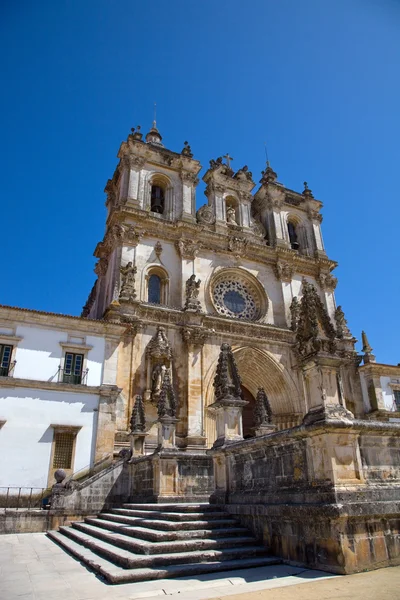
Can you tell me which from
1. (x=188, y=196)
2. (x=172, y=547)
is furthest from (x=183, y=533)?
(x=188, y=196)

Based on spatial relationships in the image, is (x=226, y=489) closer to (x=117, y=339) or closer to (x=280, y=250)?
(x=117, y=339)

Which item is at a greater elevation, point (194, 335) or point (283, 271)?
point (283, 271)

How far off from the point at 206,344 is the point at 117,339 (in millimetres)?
5321

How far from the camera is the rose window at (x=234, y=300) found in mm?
25750

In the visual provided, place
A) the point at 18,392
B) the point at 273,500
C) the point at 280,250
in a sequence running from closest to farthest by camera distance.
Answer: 1. the point at 273,500
2. the point at 18,392
3. the point at 280,250

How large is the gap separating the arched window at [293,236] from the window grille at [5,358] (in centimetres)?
2116

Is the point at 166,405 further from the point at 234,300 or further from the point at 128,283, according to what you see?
the point at 234,300

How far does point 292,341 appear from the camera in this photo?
84.4 ft

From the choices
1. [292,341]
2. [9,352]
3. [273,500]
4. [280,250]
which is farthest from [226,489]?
[280,250]

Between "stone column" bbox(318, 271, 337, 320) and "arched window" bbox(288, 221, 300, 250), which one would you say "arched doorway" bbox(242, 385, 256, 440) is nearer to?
"stone column" bbox(318, 271, 337, 320)

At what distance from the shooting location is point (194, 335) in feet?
73.2

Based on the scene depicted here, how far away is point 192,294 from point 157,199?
7.92 m

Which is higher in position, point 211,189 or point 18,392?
point 211,189

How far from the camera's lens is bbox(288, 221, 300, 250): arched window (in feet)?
103
